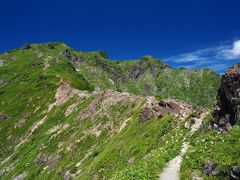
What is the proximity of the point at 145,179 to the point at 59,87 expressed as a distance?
12090 cm

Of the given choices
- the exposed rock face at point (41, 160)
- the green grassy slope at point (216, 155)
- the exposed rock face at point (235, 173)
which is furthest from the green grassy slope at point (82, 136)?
the exposed rock face at point (235, 173)

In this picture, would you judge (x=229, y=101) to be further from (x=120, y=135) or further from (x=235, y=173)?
(x=120, y=135)

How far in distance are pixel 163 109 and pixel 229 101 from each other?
24.9 m

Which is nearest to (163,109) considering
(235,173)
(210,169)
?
(210,169)

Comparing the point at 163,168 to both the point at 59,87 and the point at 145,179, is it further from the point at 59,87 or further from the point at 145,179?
the point at 59,87

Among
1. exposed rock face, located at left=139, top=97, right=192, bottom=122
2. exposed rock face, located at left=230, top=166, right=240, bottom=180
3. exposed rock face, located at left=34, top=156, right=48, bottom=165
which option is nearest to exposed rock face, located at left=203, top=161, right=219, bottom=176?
exposed rock face, located at left=230, top=166, right=240, bottom=180

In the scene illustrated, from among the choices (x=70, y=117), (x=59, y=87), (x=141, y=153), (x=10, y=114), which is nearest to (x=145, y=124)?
(x=141, y=153)

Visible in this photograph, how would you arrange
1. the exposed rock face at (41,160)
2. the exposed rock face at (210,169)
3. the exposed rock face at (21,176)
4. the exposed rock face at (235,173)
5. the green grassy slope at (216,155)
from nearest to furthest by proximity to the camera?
1. the exposed rock face at (235,173)
2. the green grassy slope at (216,155)
3. the exposed rock face at (210,169)
4. the exposed rock face at (21,176)
5. the exposed rock face at (41,160)

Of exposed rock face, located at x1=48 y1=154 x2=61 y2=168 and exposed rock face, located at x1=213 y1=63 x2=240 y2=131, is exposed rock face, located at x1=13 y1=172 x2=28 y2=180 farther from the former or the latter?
exposed rock face, located at x1=213 y1=63 x2=240 y2=131

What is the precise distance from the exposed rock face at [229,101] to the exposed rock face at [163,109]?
17.3 meters

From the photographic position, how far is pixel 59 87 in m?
144

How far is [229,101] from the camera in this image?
2989 cm

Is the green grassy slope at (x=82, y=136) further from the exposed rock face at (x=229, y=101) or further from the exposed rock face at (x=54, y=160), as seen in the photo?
the exposed rock face at (x=229, y=101)

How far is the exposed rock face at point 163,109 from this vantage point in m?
52.3
